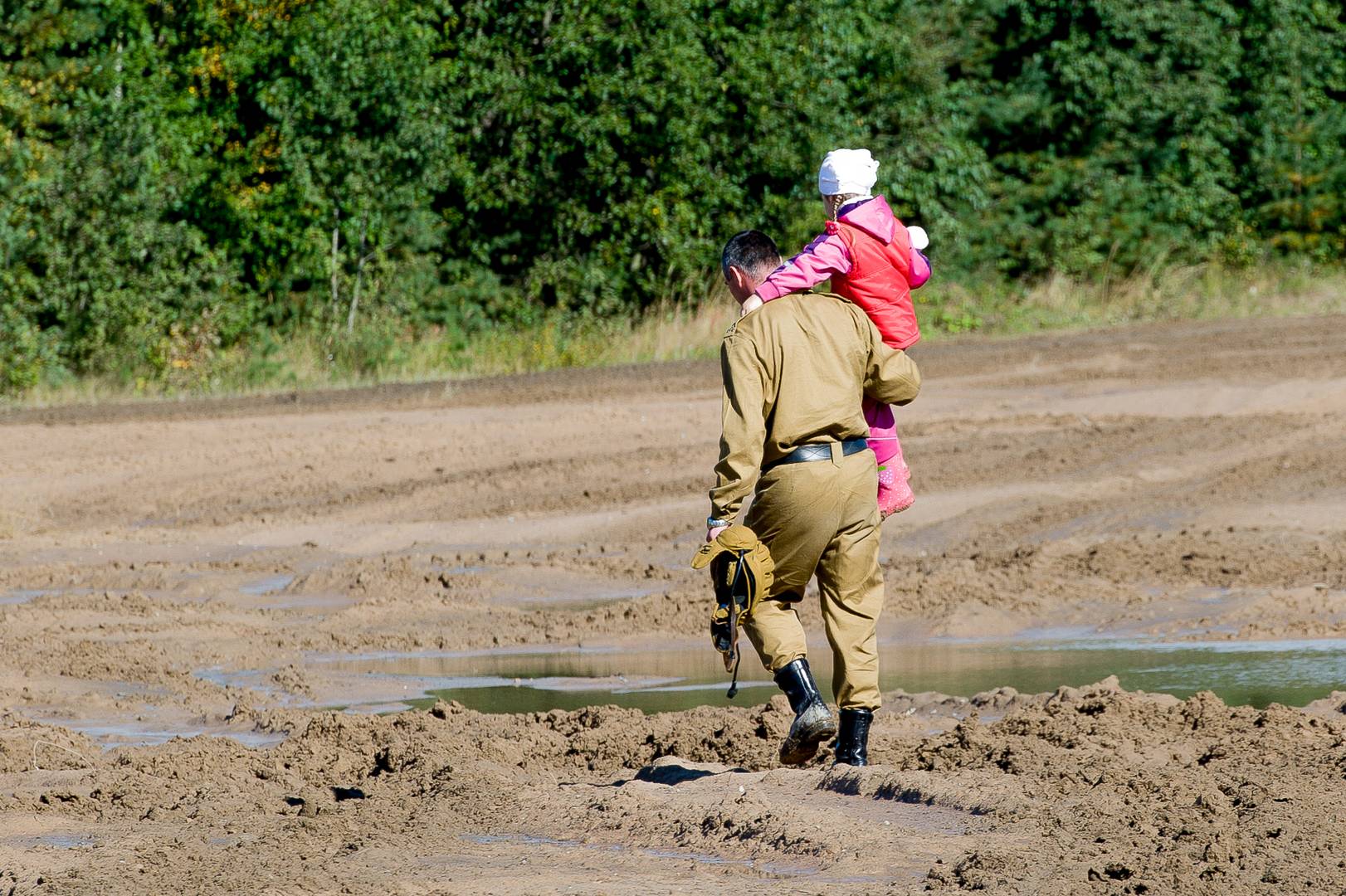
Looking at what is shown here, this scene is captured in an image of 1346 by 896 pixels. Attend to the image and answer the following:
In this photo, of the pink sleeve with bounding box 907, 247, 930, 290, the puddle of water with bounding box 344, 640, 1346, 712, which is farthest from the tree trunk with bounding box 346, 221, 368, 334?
the pink sleeve with bounding box 907, 247, 930, 290

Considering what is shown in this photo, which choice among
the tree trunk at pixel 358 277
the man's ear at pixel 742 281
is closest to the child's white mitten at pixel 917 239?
the man's ear at pixel 742 281

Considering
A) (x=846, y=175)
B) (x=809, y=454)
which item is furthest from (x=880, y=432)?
(x=846, y=175)

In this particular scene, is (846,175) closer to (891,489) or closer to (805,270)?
(805,270)

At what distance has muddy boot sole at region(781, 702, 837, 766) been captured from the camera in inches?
229

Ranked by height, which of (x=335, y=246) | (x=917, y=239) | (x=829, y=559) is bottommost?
(x=335, y=246)

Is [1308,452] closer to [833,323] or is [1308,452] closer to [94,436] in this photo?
[833,323]

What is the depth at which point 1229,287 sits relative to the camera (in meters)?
29.1

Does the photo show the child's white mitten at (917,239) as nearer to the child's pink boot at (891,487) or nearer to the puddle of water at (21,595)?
the child's pink boot at (891,487)

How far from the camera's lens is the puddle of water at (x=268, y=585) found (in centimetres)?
1152

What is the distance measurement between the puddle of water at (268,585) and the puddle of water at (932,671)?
221cm

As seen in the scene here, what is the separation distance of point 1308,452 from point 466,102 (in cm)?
1543

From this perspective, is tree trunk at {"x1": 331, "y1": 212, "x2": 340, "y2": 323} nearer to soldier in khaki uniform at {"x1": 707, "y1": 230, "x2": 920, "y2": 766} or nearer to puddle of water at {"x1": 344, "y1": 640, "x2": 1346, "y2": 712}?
puddle of water at {"x1": 344, "y1": 640, "x2": 1346, "y2": 712}

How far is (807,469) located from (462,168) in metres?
21.1

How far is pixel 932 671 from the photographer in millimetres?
8836
